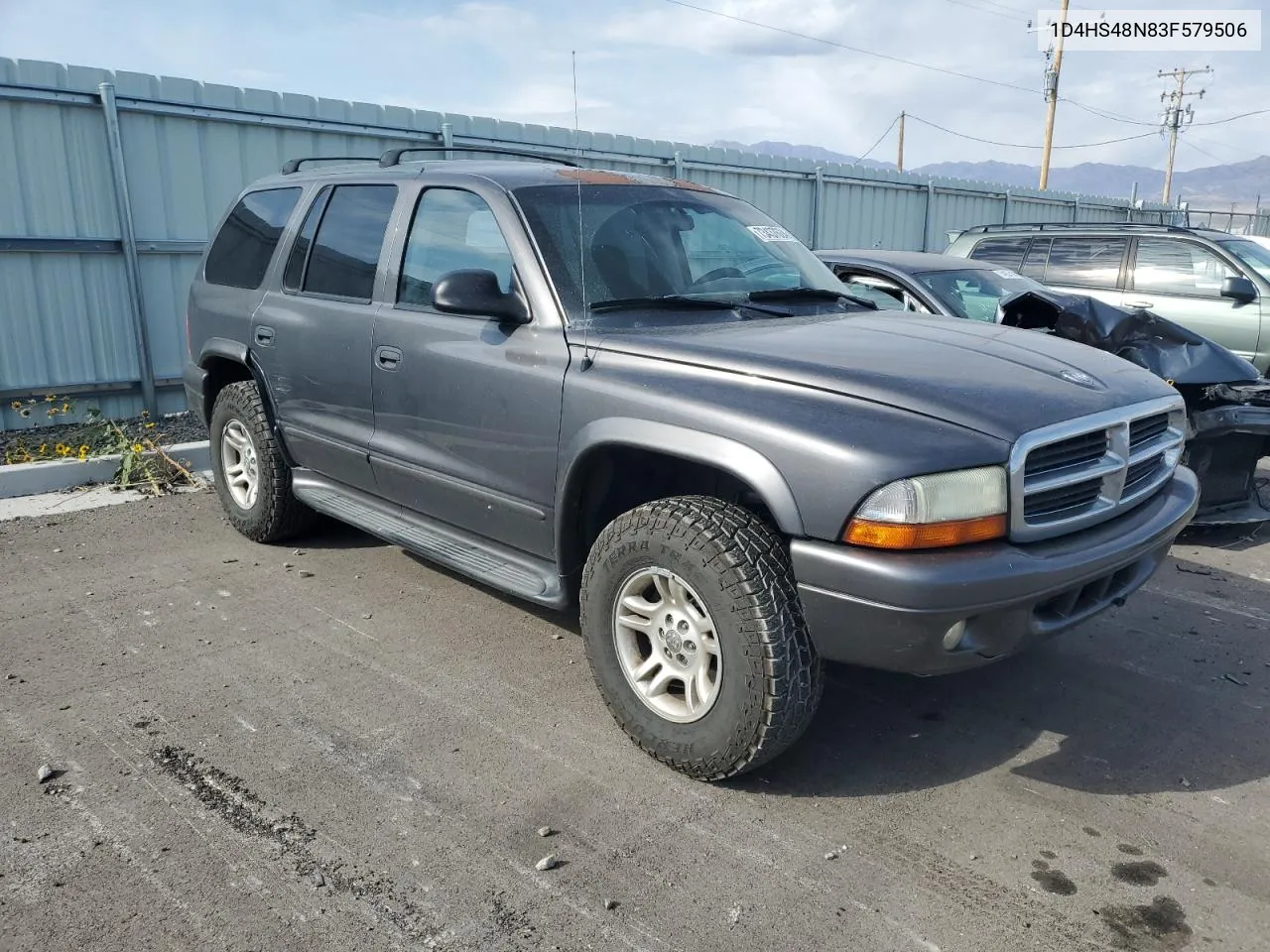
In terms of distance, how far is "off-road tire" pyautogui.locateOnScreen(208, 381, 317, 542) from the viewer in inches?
196

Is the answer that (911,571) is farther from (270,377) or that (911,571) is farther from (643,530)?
(270,377)

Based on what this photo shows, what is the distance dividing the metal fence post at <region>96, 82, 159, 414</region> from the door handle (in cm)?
454

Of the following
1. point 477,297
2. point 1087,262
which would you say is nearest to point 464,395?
point 477,297

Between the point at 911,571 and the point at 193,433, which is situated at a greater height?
the point at 911,571

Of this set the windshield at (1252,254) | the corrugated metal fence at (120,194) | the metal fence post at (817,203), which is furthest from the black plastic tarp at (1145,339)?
the metal fence post at (817,203)

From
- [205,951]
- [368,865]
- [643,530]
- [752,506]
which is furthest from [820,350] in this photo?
[205,951]

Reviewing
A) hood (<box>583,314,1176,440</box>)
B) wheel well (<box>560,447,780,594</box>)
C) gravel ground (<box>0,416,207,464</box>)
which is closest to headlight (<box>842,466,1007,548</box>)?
hood (<box>583,314,1176,440</box>)

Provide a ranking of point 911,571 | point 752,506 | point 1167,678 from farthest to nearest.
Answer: point 1167,678, point 752,506, point 911,571

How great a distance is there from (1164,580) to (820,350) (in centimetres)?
295

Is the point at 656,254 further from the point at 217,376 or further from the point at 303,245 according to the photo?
the point at 217,376

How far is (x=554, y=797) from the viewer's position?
2979mm

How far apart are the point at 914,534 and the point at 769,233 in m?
2.13

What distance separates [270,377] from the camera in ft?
15.9

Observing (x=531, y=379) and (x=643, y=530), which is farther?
(x=531, y=379)
